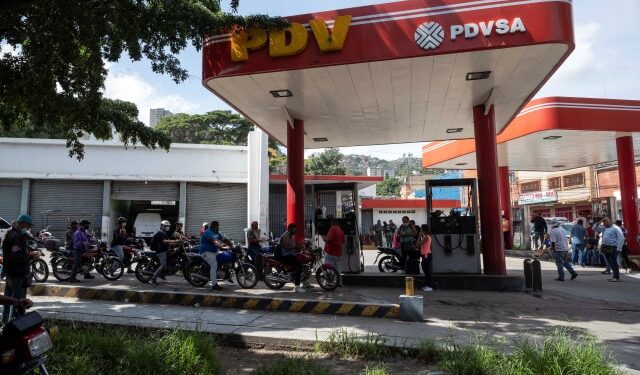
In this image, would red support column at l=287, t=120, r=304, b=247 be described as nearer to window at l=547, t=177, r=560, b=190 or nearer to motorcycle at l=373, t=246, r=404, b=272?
motorcycle at l=373, t=246, r=404, b=272

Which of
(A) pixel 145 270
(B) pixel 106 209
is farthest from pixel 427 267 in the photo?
(B) pixel 106 209

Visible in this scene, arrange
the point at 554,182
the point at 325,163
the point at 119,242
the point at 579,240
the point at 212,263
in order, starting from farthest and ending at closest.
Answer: the point at 325,163, the point at 554,182, the point at 579,240, the point at 119,242, the point at 212,263

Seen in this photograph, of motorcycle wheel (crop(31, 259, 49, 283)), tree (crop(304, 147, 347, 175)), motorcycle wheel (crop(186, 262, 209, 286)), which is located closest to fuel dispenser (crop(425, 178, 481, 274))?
motorcycle wheel (crop(186, 262, 209, 286))

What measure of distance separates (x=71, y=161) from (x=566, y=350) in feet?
70.6

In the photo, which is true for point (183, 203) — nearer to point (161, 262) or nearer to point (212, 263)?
point (161, 262)

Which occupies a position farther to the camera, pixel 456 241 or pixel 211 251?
pixel 456 241

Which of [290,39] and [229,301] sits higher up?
[290,39]

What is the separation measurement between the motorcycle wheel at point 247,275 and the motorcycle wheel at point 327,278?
147cm

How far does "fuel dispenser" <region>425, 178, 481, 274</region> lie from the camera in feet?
34.9

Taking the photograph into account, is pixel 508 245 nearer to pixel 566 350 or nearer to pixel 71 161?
pixel 566 350

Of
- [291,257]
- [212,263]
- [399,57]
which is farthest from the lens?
[212,263]

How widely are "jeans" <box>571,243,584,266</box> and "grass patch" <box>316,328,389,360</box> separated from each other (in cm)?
1271

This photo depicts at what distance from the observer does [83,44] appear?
7.96m

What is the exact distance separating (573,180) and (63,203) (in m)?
36.6
